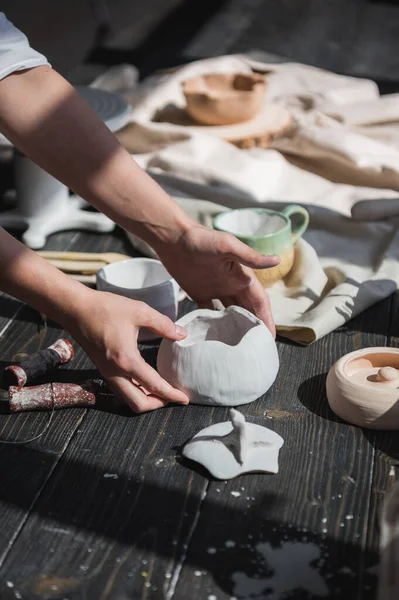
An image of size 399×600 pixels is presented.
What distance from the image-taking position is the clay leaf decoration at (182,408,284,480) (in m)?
1.41

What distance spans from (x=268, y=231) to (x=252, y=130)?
0.74 metres

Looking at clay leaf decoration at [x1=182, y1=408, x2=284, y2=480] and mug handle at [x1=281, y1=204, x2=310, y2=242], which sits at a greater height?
clay leaf decoration at [x1=182, y1=408, x2=284, y2=480]

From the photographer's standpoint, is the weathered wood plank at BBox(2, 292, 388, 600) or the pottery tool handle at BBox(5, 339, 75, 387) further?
the pottery tool handle at BBox(5, 339, 75, 387)

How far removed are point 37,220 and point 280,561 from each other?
1485 millimetres

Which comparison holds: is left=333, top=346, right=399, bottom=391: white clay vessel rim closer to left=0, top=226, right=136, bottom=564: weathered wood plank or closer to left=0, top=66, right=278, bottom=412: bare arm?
left=0, top=66, right=278, bottom=412: bare arm

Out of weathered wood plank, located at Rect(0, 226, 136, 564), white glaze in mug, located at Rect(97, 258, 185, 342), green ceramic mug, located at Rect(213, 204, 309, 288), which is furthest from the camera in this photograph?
green ceramic mug, located at Rect(213, 204, 309, 288)

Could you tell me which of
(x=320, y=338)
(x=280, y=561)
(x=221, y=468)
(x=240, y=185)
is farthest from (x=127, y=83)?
(x=280, y=561)

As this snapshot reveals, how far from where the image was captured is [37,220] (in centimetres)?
244

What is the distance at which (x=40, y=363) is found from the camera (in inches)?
67.2

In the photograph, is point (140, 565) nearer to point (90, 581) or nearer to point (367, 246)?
point (90, 581)

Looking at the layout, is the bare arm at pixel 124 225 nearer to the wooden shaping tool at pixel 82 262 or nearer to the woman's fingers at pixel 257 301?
the woman's fingers at pixel 257 301

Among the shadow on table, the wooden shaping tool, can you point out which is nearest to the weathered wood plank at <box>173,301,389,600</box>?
the shadow on table

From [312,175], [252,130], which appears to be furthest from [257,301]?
[252,130]

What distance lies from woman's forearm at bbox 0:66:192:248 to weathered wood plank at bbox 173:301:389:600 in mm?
458
